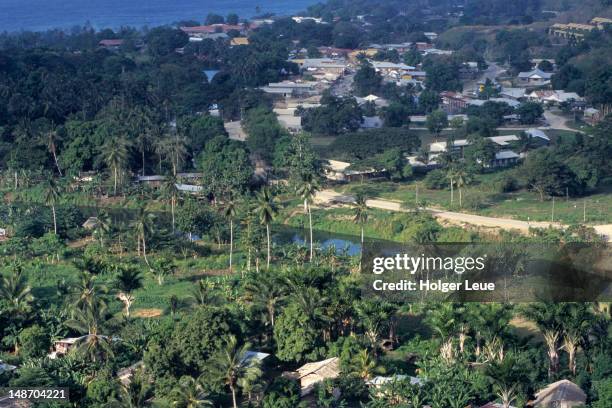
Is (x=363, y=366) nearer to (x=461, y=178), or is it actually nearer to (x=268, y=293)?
(x=268, y=293)

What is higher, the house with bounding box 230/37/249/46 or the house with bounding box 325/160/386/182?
the house with bounding box 230/37/249/46

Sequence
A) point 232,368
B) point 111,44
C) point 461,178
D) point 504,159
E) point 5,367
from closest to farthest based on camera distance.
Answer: point 232,368 → point 5,367 → point 461,178 → point 504,159 → point 111,44

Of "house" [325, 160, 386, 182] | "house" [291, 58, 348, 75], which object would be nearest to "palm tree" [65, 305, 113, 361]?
"house" [325, 160, 386, 182]

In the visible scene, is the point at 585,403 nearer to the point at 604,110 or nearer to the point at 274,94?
the point at 604,110

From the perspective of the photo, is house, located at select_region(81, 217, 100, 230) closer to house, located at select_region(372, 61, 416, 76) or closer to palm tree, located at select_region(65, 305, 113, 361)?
palm tree, located at select_region(65, 305, 113, 361)

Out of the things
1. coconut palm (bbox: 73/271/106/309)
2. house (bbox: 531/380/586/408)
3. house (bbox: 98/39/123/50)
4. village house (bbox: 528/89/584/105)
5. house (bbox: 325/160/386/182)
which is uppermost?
house (bbox: 98/39/123/50)

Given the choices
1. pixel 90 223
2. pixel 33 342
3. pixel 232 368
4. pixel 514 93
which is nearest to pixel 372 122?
pixel 514 93

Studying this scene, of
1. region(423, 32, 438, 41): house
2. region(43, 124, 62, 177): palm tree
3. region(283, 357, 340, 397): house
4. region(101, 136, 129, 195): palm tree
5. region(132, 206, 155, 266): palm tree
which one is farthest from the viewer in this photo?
region(423, 32, 438, 41): house
